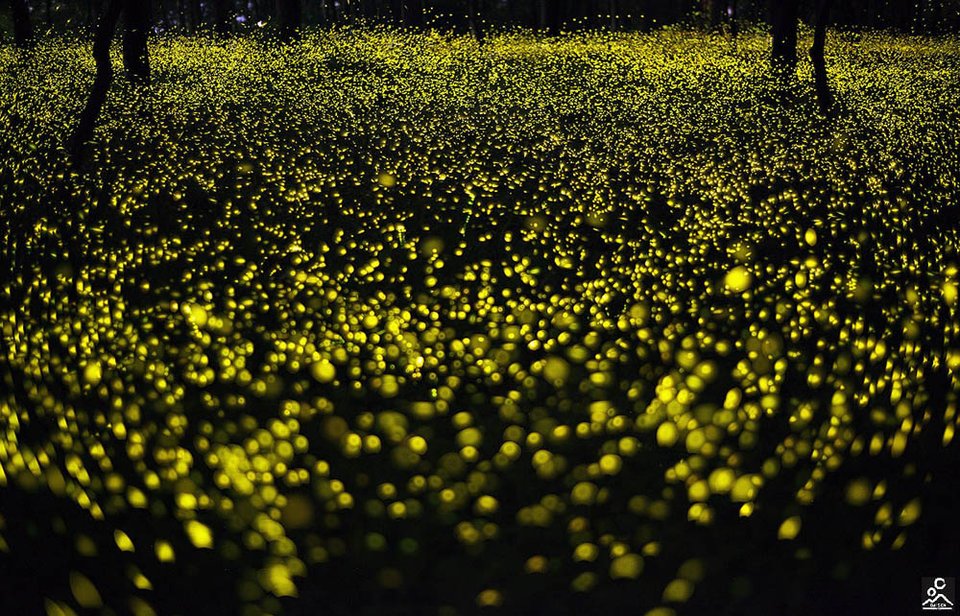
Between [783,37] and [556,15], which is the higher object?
[556,15]

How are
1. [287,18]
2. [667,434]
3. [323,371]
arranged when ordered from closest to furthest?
[667,434]
[323,371]
[287,18]

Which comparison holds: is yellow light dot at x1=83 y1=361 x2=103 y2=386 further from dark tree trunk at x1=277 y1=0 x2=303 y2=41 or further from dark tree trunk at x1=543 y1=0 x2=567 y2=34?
dark tree trunk at x1=543 y1=0 x2=567 y2=34

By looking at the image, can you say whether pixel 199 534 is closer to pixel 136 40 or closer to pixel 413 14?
pixel 136 40

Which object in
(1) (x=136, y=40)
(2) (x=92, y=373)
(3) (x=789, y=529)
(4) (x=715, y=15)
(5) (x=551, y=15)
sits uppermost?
(5) (x=551, y=15)

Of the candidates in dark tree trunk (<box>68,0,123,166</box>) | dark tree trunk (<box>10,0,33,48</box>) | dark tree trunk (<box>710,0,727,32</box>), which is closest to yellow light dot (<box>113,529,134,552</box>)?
dark tree trunk (<box>68,0,123,166</box>)

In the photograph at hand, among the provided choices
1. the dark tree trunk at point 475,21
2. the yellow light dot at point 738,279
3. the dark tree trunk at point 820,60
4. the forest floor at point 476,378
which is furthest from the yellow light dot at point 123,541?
the dark tree trunk at point 475,21

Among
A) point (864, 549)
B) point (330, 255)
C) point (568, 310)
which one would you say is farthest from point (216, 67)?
point (864, 549)

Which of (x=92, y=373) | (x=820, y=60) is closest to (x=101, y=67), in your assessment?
(x=92, y=373)

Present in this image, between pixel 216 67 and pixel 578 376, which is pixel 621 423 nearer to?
pixel 578 376
